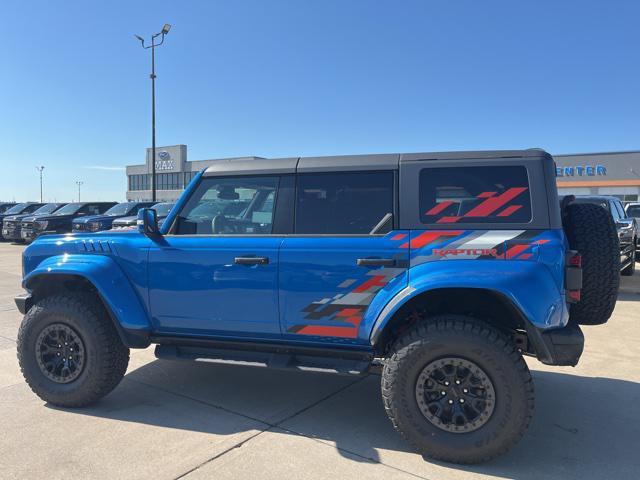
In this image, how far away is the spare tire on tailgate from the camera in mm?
3080

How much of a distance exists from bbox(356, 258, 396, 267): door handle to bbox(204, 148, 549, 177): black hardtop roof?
658 millimetres

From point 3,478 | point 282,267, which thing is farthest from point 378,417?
point 3,478

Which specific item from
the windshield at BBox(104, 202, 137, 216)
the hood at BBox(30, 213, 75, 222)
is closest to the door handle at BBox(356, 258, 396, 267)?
the windshield at BBox(104, 202, 137, 216)

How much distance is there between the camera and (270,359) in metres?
3.35

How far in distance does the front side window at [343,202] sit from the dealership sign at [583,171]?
4199 centimetres

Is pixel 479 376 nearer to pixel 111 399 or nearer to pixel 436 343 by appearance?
pixel 436 343

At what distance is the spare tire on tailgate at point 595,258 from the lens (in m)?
3.08

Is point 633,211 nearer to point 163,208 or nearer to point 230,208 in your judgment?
point 163,208

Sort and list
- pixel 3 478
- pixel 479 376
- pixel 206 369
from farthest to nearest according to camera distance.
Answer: pixel 206 369, pixel 479 376, pixel 3 478

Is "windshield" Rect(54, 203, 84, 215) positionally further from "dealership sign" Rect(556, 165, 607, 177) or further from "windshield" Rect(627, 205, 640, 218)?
"dealership sign" Rect(556, 165, 607, 177)

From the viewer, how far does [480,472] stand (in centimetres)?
281

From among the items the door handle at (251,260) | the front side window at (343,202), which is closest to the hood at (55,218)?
the door handle at (251,260)

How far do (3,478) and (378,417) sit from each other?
242 cm

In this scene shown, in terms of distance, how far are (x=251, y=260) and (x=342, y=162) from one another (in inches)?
37.5
